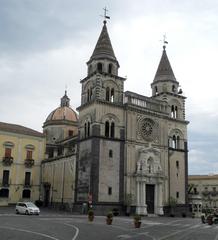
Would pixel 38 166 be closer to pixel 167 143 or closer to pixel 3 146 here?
pixel 3 146

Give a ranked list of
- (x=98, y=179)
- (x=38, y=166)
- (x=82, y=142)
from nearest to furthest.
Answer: (x=98, y=179)
(x=82, y=142)
(x=38, y=166)

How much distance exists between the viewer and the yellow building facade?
57344 mm

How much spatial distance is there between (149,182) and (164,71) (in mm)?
19188

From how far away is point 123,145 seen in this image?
158 feet

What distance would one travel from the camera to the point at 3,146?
5794 cm

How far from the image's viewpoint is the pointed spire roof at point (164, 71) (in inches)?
2266

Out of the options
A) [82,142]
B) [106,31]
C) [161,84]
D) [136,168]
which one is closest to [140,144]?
[136,168]

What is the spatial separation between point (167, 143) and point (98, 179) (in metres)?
13.8

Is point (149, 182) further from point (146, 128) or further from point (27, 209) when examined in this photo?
point (27, 209)

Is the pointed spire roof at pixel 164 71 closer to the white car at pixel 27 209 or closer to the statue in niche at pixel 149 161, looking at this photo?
the statue in niche at pixel 149 161

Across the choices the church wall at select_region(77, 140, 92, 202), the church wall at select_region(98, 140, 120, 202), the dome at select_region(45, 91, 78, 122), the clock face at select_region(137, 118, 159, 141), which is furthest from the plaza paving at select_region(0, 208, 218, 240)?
the dome at select_region(45, 91, 78, 122)

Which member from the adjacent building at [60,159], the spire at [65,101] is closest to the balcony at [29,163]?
the adjacent building at [60,159]

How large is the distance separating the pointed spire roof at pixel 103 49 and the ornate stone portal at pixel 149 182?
14193mm

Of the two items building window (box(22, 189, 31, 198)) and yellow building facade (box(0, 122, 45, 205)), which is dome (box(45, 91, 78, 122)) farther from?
building window (box(22, 189, 31, 198))
